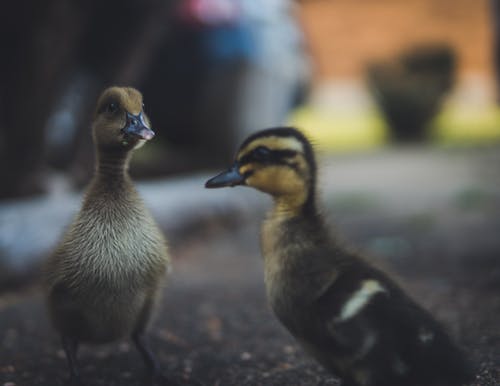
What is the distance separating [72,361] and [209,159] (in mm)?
5467

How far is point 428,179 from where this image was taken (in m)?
9.07

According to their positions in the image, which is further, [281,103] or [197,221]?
[281,103]

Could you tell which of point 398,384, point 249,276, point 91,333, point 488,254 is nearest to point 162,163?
point 249,276

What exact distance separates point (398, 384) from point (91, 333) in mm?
1299

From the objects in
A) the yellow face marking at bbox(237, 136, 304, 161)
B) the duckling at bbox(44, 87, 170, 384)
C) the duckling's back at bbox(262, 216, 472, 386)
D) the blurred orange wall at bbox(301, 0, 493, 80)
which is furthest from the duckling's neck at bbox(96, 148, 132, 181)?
the blurred orange wall at bbox(301, 0, 493, 80)

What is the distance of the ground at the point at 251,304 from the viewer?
3.27 meters

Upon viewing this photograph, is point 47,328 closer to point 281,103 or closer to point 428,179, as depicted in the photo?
point 281,103

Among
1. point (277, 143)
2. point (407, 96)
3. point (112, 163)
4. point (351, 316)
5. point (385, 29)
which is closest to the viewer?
point (351, 316)

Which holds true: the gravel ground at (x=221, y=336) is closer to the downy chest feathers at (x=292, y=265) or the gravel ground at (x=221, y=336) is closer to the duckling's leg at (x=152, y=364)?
the duckling's leg at (x=152, y=364)

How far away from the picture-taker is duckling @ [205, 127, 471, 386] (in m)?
2.42

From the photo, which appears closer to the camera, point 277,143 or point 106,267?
point 277,143

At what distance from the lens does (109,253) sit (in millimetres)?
2854

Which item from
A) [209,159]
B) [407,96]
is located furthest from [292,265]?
[407,96]

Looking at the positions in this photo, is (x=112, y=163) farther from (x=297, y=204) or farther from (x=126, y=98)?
(x=297, y=204)
